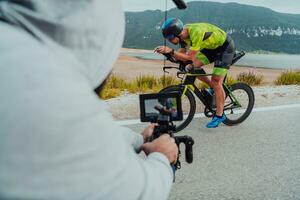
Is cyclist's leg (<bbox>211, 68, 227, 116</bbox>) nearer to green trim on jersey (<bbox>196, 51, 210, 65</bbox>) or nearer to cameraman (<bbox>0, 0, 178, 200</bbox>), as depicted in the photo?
green trim on jersey (<bbox>196, 51, 210, 65</bbox>)

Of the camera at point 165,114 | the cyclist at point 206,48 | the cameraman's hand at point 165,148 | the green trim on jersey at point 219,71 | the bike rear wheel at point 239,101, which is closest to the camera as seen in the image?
the cameraman's hand at point 165,148

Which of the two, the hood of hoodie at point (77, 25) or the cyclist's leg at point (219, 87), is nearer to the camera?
the hood of hoodie at point (77, 25)

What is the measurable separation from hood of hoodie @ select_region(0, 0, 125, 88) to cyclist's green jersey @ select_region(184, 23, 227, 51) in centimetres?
486

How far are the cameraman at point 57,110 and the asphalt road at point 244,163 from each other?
2.79 m

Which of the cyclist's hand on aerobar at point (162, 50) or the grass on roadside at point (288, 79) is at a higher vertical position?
the cyclist's hand on aerobar at point (162, 50)

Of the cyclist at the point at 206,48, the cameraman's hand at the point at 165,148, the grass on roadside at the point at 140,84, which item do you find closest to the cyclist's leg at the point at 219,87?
the cyclist at the point at 206,48

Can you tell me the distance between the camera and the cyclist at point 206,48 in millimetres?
5750

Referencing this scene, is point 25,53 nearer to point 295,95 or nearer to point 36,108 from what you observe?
point 36,108

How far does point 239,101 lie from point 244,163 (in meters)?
2.21

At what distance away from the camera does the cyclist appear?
575 cm

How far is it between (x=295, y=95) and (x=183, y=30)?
13.6 ft

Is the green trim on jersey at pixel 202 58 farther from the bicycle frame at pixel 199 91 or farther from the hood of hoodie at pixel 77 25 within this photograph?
the hood of hoodie at pixel 77 25

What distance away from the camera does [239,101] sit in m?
6.67

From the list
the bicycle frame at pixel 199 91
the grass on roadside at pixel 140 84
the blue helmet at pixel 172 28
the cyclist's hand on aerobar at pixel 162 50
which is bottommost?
the grass on roadside at pixel 140 84
